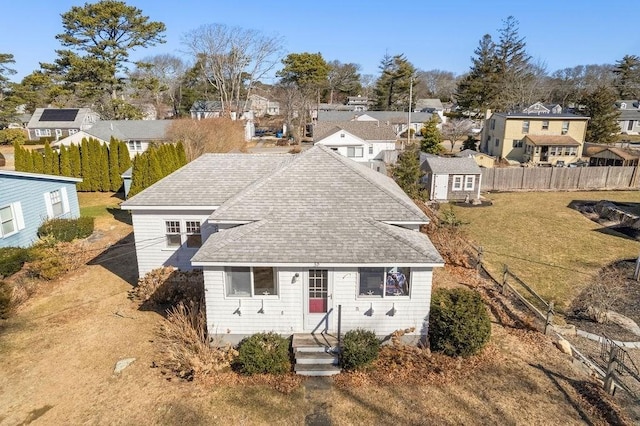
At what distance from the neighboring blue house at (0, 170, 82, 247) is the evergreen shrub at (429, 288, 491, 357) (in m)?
20.2

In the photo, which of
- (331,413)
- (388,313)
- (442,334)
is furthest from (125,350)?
(442,334)

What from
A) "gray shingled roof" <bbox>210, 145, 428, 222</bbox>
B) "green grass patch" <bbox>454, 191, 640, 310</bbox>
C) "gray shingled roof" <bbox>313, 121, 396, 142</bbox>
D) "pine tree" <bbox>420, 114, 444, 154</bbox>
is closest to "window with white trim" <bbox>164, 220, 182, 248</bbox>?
"gray shingled roof" <bbox>210, 145, 428, 222</bbox>

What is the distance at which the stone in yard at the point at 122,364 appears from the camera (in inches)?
434

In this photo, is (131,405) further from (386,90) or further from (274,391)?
(386,90)

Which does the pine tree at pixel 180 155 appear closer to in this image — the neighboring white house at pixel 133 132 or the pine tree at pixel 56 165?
the pine tree at pixel 56 165

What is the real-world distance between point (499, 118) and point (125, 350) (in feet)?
154

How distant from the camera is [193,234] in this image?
623 inches

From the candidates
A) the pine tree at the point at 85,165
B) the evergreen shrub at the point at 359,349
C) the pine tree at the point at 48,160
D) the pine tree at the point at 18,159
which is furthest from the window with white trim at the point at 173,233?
the pine tree at the point at 48,160

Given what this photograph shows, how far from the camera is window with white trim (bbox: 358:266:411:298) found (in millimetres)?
11352

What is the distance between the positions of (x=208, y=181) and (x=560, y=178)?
3270cm

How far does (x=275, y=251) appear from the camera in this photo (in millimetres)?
11195

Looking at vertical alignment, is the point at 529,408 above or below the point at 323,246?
below

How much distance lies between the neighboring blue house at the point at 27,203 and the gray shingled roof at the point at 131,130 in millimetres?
23730

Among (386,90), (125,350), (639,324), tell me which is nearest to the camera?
(125,350)
